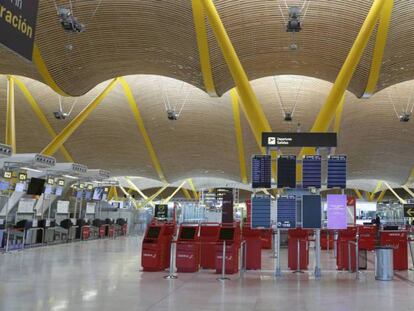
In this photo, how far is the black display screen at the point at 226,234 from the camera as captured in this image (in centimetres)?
1235

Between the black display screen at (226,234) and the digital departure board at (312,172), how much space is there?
2272 millimetres

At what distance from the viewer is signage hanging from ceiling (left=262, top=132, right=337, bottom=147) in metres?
12.7

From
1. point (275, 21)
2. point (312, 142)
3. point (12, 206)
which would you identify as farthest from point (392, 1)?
point (12, 206)

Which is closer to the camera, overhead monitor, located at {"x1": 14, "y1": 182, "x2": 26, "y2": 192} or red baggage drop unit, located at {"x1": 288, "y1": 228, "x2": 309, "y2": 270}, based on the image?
red baggage drop unit, located at {"x1": 288, "y1": 228, "x2": 309, "y2": 270}

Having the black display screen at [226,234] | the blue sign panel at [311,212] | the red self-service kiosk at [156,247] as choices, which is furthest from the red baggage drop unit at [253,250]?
the red self-service kiosk at [156,247]

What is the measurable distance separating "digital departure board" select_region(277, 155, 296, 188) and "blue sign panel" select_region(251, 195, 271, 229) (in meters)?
0.64

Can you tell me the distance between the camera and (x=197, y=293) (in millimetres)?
9117

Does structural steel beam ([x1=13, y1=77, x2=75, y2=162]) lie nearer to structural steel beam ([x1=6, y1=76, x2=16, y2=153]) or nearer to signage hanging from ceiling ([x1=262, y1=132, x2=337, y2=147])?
structural steel beam ([x1=6, y1=76, x2=16, y2=153])

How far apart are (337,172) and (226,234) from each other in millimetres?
3329

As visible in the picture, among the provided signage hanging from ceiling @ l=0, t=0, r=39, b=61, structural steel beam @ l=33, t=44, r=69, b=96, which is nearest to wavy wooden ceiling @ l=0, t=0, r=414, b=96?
structural steel beam @ l=33, t=44, r=69, b=96

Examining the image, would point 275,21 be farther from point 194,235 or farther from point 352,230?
point 194,235

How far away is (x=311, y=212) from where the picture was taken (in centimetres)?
1235

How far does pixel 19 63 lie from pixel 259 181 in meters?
14.4

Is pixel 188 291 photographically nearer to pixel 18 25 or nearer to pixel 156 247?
pixel 156 247
